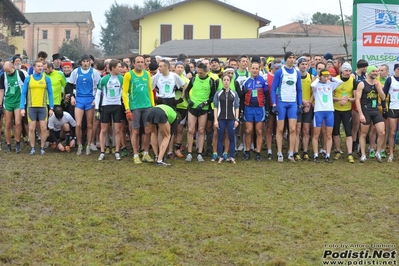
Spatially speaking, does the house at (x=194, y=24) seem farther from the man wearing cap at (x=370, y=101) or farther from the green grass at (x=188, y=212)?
the green grass at (x=188, y=212)

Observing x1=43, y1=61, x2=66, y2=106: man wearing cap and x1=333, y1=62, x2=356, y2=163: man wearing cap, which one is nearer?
x1=333, y1=62, x2=356, y2=163: man wearing cap

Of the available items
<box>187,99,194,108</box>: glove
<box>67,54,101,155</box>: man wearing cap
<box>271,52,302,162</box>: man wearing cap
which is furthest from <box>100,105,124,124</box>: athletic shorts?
<box>271,52,302,162</box>: man wearing cap

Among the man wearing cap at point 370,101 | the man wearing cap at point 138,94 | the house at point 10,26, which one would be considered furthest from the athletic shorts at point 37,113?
the house at point 10,26

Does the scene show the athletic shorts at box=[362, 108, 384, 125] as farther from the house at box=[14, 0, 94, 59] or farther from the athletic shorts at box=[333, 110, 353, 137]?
the house at box=[14, 0, 94, 59]

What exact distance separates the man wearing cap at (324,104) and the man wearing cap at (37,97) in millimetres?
5272

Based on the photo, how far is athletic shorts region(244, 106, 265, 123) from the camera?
1126 cm

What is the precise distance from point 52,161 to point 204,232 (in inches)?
213

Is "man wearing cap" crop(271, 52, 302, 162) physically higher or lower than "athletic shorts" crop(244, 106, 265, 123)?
higher

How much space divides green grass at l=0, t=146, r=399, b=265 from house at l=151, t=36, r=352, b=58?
2818cm

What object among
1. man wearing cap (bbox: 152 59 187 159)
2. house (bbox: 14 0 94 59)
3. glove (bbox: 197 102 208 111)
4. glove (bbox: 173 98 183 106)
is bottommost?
glove (bbox: 197 102 208 111)

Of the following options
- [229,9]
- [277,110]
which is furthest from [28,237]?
[229,9]

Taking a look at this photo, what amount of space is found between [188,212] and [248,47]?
33918mm

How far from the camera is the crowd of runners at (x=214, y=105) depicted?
1091 cm

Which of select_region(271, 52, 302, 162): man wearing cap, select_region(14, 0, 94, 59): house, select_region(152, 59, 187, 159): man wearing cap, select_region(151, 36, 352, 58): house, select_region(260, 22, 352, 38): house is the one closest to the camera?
select_region(271, 52, 302, 162): man wearing cap
